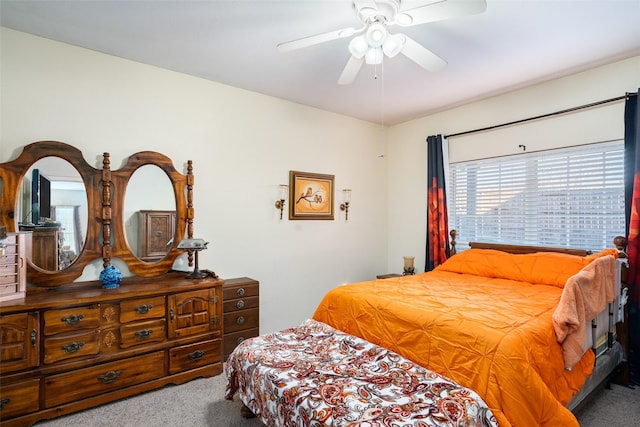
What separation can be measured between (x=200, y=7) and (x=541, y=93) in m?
3.21

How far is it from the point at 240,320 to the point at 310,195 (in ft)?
5.39

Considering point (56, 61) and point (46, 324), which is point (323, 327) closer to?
point (46, 324)

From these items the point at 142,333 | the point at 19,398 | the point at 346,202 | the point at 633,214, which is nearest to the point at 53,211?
the point at 142,333

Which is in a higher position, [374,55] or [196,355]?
[374,55]

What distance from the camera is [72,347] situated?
2.22 metres

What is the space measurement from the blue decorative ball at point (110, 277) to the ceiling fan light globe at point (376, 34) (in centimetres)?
247

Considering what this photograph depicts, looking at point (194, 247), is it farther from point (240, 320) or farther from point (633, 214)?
point (633, 214)

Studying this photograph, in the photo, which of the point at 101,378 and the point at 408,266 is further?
the point at 408,266

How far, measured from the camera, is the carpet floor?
6.99ft

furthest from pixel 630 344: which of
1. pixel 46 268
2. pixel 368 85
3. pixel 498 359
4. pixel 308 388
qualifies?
pixel 46 268

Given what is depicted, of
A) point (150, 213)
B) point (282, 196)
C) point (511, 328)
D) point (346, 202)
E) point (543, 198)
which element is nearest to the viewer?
point (511, 328)

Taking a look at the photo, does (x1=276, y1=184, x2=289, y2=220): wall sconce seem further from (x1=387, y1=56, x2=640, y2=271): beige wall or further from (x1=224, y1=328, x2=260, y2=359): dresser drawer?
(x1=387, y1=56, x2=640, y2=271): beige wall

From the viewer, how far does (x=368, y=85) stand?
11.0 ft

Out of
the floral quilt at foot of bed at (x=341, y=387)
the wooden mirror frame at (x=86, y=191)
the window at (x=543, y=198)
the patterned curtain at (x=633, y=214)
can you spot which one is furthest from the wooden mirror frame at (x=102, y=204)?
the patterned curtain at (x=633, y=214)
